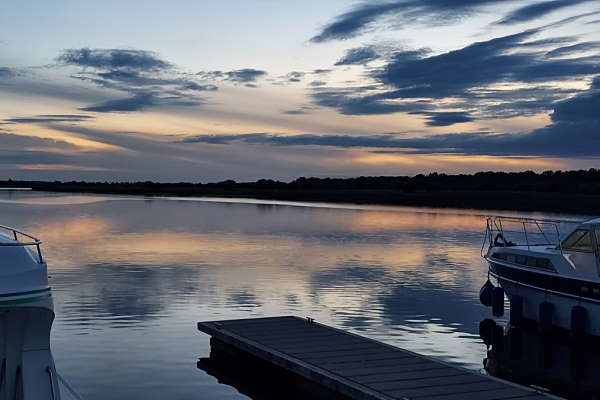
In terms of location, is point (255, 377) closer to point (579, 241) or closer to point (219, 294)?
point (219, 294)

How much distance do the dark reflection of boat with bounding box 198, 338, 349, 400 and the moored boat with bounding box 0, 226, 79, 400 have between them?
4923 millimetres

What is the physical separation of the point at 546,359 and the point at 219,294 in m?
10.1

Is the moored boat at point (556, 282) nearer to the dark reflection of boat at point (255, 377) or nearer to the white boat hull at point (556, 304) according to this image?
the white boat hull at point (556, 304)

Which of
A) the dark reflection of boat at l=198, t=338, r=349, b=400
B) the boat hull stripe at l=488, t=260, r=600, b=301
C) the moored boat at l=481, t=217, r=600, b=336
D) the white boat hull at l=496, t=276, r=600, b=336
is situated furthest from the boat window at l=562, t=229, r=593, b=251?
the dark reflection of boat at l=198, t=338, r=349, b=400

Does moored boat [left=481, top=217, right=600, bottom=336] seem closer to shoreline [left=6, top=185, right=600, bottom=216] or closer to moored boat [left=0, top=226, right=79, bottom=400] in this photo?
moored boat [left=0, top=226, right=79, bottom=400]

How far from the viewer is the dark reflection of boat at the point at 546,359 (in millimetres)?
14203

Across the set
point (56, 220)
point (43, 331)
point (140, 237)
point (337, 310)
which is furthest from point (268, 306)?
point (56, 220)

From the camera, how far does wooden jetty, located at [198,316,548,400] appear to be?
35.5ft

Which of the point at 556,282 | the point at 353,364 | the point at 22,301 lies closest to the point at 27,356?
the point at 22,301

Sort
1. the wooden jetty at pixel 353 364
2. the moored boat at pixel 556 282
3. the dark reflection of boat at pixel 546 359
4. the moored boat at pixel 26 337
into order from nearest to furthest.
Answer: the moored boat at pixel 26 337 < the wooden jetty at pixel 353 364 < the dark reflection of boat at pixel 546 359 < the moored boat at pixel 556 282

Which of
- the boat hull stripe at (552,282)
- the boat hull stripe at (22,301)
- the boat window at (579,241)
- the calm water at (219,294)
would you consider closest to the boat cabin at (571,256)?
the boat window at (579,241)

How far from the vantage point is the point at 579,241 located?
18.0 m

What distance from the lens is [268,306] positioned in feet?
67.3

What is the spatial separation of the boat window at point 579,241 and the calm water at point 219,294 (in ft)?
10.4
